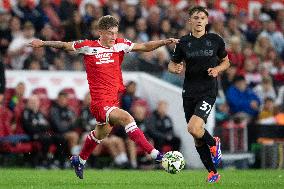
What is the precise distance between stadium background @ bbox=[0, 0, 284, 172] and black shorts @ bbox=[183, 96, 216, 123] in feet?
20.2

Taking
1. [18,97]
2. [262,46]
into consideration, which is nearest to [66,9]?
[18,97]

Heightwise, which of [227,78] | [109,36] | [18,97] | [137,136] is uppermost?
[109,36]

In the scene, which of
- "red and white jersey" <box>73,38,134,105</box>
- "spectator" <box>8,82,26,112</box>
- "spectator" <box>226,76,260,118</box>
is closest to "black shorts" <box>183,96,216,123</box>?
"red and white jersey" <box>73,38,134,105</box>

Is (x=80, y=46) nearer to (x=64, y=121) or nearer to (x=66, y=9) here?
(x=64, y=121)

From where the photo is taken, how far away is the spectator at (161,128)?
69.9 feet

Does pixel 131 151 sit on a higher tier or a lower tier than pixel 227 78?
lower

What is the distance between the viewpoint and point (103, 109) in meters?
14.2

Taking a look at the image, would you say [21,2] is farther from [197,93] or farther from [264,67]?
[197,93]

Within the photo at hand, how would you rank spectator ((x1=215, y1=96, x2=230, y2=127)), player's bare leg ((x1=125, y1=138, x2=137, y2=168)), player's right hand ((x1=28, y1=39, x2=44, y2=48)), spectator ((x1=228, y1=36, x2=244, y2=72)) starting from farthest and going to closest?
1. spectator ((x1=228, y1=36, x2=244, y2=72))
2. spectator ((x1=215, y1=96, x2=230, y2=127))
3. player's bare leg ((x1=125, y1=138, x2=137, y2=168))
4. player's right hand ((x1=28, y1=39, x2=44, y2=48))

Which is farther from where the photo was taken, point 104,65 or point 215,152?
point 215,152

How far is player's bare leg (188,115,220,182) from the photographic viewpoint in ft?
45.8

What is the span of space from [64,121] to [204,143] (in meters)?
6.50

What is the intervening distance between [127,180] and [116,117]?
1.42 metres

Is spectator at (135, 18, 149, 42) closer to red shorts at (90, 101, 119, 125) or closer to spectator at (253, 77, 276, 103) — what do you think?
spectator at (253, 77, 276, 103)
